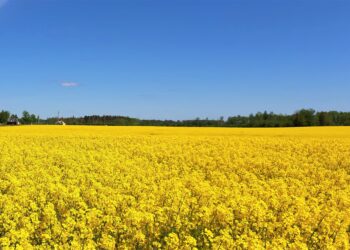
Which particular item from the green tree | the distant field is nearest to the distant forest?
the green tree

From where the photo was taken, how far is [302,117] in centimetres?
7125

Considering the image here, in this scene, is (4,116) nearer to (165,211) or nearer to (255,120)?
(255,120)

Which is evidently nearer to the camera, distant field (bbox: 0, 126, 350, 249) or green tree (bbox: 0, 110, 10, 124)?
distant field (bbox: 0, 126, 350, 249)

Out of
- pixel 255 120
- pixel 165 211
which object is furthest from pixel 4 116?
pixel 165 211

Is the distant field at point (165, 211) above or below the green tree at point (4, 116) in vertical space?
below

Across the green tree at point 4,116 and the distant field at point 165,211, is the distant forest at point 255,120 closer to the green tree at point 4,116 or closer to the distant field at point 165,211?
the green tree at point 4,116

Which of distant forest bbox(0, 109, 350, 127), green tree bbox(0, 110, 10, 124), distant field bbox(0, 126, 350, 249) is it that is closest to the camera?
distant field bbox(0, 126, 350, 249)

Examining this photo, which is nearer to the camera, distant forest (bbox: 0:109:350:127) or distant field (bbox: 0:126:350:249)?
distant field (bbox: 0:126:350:249)

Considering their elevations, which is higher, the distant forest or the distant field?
the distant forest

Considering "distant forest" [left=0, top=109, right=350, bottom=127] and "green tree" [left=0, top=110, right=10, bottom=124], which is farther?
"green tree" [left=0, top=110, right=10, bottom=124]

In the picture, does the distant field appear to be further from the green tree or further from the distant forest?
the green tree

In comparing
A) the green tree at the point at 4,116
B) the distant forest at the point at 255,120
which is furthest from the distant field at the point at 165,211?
the green tree at the point at 4,116

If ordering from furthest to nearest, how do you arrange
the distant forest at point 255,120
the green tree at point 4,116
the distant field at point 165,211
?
the green tree at point 4,116
the distant forest at point 255,120
the distant field at point 165,211

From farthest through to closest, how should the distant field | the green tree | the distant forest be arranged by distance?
the green tree → the distant forest → the distant field
